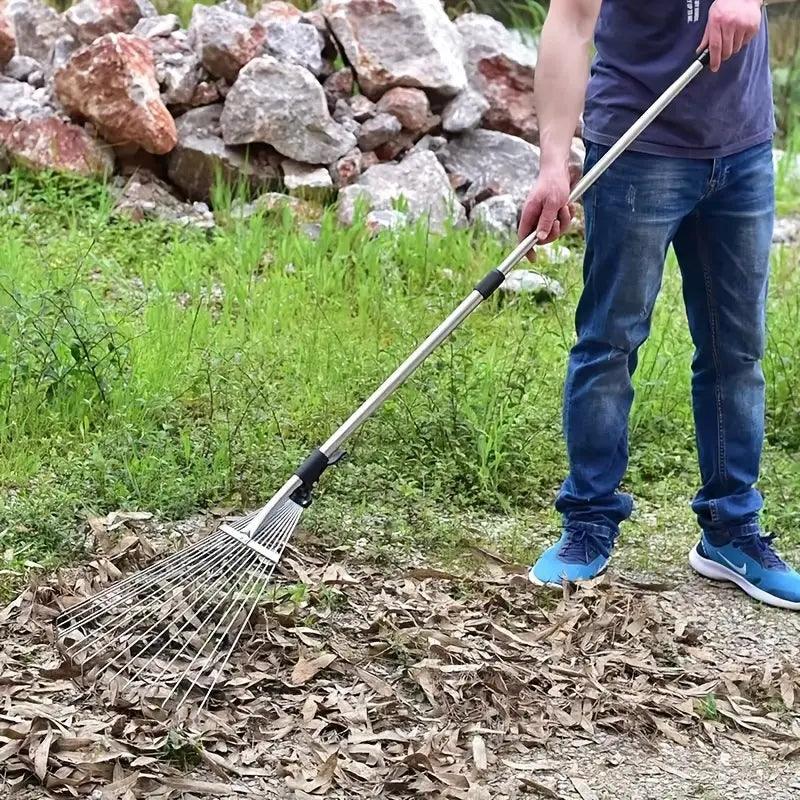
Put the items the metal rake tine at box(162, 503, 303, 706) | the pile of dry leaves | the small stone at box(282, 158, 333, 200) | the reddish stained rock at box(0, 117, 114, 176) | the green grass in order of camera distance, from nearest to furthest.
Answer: the pile of dry leaves, the metal rake tine at box(162, 503, 303, 706), the green grass, the reddish stained rock at box(0, 117, 114, 176), the small stone at box(282, 158, 333, 200)

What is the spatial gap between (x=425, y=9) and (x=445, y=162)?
2.81ft

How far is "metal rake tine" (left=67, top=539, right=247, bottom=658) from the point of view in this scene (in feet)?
8.87

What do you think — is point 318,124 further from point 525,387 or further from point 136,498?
point 136,498

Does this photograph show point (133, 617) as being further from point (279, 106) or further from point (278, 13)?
point (278, 13)

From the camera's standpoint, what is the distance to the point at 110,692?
257cm

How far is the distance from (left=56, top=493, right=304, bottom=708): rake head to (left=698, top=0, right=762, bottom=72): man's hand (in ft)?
4.34

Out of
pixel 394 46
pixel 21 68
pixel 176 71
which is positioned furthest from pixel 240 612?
pixel 21 68

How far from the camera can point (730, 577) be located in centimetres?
326

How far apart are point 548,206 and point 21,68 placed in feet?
14.5

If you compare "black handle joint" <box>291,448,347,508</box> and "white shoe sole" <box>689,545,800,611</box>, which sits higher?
"black handle joint" <box>291,448,347,508</box>

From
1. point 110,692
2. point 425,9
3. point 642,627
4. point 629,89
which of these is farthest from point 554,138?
point 425,9

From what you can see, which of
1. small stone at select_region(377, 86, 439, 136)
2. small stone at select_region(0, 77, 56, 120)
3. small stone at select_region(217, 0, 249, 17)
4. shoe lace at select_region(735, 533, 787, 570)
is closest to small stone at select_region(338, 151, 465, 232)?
small stone at select_region(377, 86, 439, 136)

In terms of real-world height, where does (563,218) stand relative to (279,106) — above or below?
above

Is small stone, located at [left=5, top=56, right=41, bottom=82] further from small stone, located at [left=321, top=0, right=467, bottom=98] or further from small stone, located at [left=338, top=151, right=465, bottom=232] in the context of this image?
small stone, located at [left=338, top=151, right=465, bottom=232]
